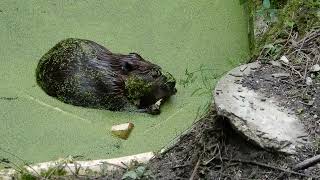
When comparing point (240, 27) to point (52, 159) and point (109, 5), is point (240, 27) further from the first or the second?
point (52, 159)

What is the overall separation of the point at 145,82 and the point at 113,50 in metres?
0.40

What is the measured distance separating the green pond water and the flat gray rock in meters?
0.41

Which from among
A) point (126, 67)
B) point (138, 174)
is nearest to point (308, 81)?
point (138, 174)

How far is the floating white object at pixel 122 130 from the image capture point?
3469mm

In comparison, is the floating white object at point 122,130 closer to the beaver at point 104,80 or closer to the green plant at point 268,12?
the beaver at point 104,80

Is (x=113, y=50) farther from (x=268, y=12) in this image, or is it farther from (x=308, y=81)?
(x=308, y=81)

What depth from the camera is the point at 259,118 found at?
8.93 ft

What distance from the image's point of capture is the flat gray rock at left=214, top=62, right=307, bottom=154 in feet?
8.63

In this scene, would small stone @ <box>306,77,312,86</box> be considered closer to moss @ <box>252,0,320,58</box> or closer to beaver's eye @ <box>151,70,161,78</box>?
moss @ <box>252,0,320,58</box>

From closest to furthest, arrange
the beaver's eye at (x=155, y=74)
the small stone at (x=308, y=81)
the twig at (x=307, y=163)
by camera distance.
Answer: the twig at (x=307, y=163)
the small stone at (x=308, y=81)
the beaver's eye at (x=155, y=74)

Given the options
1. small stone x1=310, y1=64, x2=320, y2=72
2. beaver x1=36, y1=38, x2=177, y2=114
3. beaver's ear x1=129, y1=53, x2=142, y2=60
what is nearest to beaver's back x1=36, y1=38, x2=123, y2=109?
beaver x1=36, y1=38, x2=177, y2=114

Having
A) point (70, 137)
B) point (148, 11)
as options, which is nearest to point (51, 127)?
point (70, 137)

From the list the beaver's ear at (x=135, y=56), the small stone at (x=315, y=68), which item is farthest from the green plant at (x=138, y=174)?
the beaver's ear at (x=135, y=56)

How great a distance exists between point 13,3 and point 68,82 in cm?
101
